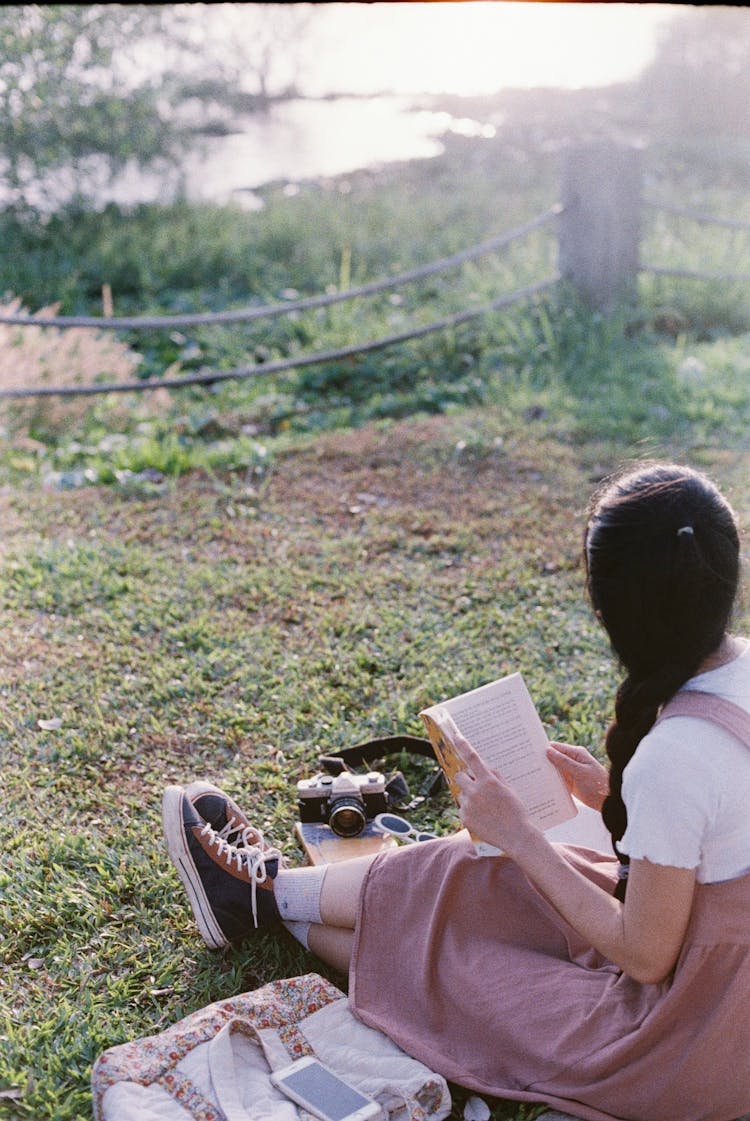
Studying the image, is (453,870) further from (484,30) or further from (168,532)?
(484,30)

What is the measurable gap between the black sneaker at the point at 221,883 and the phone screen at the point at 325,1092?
48 cm

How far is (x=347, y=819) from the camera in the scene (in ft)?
9.20

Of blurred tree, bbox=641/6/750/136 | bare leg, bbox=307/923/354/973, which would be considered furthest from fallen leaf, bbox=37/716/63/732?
blurred tree, bbox=641/6/750/136

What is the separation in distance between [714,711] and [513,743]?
488 millimetres

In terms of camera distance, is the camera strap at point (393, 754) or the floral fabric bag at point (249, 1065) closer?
the floral fabric bag at point (249, 1065)

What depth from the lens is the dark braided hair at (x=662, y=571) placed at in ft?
5.65

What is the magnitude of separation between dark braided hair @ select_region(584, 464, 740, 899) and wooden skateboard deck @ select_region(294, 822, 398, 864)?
3.66 feet

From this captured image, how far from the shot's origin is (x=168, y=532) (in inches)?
184

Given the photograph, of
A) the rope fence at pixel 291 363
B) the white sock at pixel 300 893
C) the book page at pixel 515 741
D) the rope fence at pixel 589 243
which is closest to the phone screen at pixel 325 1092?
the white sock at pixel 300 893

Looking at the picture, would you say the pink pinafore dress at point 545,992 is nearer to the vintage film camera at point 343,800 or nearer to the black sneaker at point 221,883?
the black sneaker at point 221,883

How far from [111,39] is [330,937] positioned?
8738 mm

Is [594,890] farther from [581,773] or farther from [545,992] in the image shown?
[581,773]

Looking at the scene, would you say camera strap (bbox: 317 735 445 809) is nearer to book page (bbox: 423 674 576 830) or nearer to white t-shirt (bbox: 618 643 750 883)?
book page (bbox: 423 674 576 830)

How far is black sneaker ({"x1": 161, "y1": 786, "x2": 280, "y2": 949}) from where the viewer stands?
2477mm
